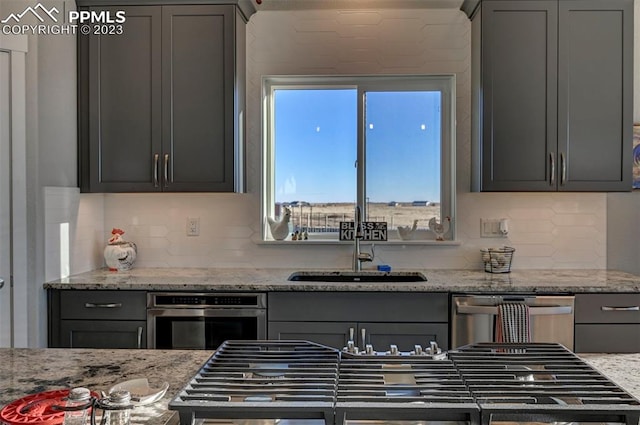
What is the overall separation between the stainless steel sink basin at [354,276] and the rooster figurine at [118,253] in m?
1.07

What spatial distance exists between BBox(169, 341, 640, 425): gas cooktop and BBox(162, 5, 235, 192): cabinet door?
2064mm

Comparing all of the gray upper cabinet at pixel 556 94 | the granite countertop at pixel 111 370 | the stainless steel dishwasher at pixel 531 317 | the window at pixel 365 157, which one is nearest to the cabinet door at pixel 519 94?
the gray upper cabinet at pixel 556 94

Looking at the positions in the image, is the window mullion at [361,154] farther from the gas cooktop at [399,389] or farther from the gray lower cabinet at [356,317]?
the gas cooktop at [399,389]

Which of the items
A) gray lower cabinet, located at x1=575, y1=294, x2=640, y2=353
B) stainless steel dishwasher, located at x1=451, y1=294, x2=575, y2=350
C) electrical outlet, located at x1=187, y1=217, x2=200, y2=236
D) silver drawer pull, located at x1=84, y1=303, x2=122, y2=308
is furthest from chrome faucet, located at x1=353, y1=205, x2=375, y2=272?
silver drawer pull, located at x1=84, y1=303, x2=122, y2=308

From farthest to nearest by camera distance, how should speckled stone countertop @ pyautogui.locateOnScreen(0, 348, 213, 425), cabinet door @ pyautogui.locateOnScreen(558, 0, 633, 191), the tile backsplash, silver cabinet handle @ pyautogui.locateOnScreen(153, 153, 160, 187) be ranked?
1. the tile backsplash
2. silver cabinet handle @ pyautogui.locateOnScreen(153, 153, 160, 187)
3. cabinet door @ pyautogui.locateOnScreen(558, 0, 633, 191)
4. speckled stone countertop @ pyautogui.locateOnScreen(0, 348, 213, 425)

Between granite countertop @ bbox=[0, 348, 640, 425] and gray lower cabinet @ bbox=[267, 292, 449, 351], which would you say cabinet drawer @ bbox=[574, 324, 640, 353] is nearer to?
gray lower cabinet @ bbox=[267, 292, 449, 351]

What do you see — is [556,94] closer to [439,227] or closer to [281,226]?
[439,227]

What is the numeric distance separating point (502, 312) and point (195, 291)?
1.65 metres

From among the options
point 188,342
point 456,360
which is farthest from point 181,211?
point 456,360

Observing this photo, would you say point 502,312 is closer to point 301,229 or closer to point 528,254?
point 528,254

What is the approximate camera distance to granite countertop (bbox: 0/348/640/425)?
1.19 metres

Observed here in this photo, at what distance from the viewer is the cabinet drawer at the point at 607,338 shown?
107 inches

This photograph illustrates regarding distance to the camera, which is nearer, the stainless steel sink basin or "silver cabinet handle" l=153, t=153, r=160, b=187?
"silver cabinet handle" l=153, t=153, r=160, b=187

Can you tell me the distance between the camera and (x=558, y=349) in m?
1.23
